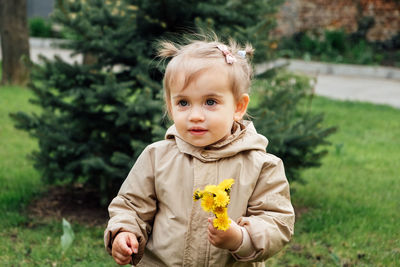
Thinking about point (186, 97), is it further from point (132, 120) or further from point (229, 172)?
point (132, 120)

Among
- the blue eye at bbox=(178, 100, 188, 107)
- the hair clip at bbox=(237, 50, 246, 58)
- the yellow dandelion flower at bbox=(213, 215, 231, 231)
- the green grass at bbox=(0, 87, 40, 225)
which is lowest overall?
the green grass at bbox=(0, 87, 40, 225)

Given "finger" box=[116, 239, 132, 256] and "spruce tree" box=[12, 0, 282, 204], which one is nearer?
"finger" box=[116, 239, 132, 256]

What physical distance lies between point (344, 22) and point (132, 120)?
495 inches

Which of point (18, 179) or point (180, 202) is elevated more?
point (180, 202)

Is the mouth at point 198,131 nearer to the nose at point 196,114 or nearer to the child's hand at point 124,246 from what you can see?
the nose at point 196,114

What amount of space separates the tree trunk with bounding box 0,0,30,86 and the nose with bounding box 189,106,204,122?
774 centimetres

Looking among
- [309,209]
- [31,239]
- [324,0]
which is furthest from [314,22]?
[31,239]

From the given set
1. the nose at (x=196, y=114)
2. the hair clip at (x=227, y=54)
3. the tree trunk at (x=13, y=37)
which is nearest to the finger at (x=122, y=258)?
the nose at (x=196, y=114)

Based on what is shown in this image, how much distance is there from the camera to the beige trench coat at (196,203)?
6.25 feet

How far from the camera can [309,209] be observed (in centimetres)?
425

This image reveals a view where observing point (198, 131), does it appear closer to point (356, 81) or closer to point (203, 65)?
point (203, 65)

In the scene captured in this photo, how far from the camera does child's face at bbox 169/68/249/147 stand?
1891 mm

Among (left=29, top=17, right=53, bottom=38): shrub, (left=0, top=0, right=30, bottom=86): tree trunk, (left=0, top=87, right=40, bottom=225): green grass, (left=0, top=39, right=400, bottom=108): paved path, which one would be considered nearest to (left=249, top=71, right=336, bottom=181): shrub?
(left=0, top=87, right=40, bottom=225): green grass

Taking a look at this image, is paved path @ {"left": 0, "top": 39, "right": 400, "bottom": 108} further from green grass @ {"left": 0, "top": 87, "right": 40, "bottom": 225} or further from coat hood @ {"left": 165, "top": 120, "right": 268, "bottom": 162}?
coat hood @ {"left": 165, "top": 120, "right": 268, "bottom": 162}
